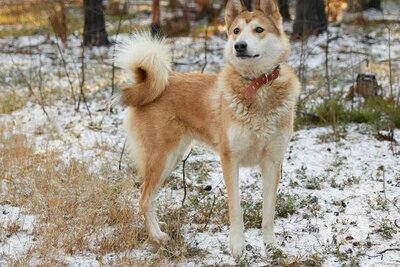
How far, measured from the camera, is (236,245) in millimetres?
3672

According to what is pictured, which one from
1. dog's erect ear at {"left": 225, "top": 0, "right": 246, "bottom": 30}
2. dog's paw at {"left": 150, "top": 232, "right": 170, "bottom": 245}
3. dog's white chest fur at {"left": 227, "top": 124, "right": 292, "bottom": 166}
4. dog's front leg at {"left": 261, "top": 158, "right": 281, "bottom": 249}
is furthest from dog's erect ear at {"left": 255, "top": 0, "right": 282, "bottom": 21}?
dog's paw at {"left": 150, "top": 232, "right": 170, "bottom": 245}

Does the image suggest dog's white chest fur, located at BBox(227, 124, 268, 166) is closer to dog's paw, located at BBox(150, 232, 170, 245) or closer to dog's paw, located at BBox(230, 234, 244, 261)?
dog's paw, located at BBox(230, 234, 244, 261)

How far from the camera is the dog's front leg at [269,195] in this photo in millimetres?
3796

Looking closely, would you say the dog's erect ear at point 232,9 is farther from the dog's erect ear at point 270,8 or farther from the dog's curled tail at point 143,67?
the dog's curled tail at point 143,67

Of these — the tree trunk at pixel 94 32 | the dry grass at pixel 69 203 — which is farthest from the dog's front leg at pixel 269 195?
the tree trunk at pixel 94 32

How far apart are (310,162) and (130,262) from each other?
2.63 m

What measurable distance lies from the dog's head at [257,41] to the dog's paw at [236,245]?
97 centimetres

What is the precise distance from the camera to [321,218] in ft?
14.0

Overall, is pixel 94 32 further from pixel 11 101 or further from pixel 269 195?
pixel 269 195

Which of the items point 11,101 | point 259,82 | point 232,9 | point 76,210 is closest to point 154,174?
point 76,210

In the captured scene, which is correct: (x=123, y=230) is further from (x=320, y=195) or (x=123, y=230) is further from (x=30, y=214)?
(x=320, y=195)

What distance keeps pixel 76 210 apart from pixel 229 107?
1.28 meters

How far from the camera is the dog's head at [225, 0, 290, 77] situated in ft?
12.0

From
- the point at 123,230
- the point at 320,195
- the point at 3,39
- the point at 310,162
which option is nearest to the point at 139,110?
the point at 123,230
